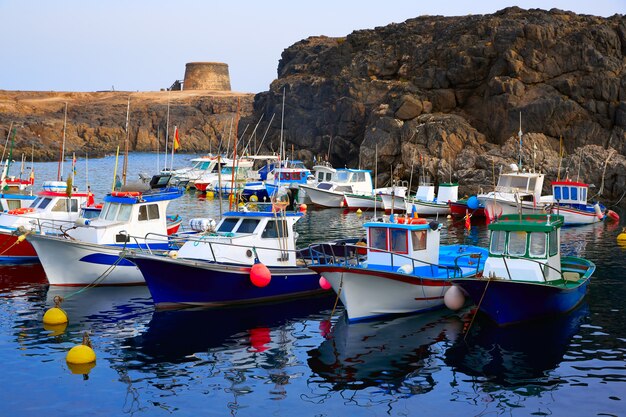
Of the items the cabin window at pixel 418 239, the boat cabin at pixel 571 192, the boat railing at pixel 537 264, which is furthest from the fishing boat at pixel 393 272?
the boat cabin at pixel 571 192

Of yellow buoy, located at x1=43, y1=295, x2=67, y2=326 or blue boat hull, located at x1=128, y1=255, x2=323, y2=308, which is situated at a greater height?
blue boat hull, located at x1=128, y1=255, x2=323, y2=308

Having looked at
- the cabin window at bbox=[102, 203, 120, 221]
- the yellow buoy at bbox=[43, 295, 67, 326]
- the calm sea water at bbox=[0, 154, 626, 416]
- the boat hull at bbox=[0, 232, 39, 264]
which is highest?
the cabin window at bbox=[102, 203, 120, 221]

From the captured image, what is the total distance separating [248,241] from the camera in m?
26.2

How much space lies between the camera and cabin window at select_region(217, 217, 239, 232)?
27.0 meters

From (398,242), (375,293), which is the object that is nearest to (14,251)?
(375,293)

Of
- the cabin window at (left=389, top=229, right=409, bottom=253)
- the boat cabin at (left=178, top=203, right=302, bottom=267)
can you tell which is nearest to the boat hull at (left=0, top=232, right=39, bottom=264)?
the boat cabin at (left=178, top=203, right=302, bottom=267)

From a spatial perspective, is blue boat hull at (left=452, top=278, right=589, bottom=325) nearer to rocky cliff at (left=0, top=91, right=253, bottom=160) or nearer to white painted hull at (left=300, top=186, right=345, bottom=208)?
white painted hull at (left=300, top=186, right=345, bottom=208)

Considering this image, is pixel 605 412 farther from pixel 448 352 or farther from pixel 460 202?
pixel 460 202

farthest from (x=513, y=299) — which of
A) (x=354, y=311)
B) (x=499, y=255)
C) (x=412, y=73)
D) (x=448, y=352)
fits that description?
(x=412, y=73)

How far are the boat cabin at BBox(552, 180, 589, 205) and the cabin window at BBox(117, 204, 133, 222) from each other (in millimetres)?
29355

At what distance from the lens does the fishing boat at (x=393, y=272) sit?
2308 cm

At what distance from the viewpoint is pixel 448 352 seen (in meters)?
20.8

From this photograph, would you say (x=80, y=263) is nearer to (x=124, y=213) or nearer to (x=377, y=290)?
(x=124, y=213)

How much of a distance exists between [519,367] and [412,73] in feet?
210
